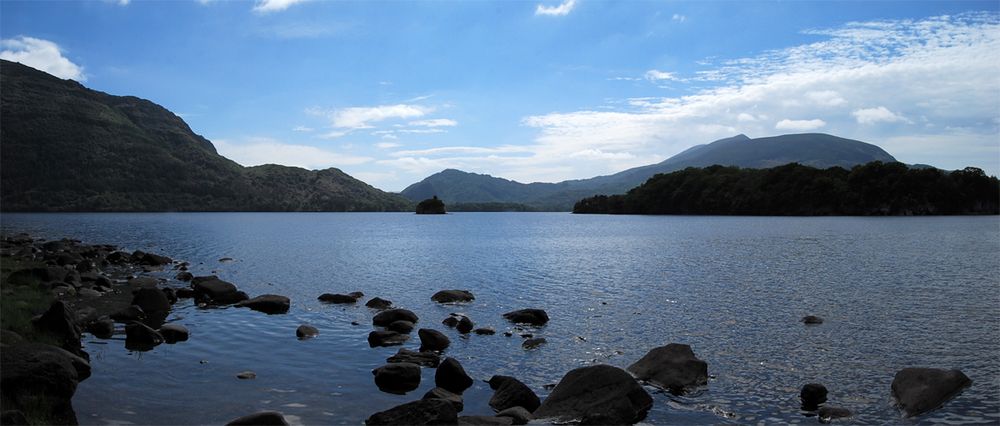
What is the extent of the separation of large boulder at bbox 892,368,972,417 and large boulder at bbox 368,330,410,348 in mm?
18526

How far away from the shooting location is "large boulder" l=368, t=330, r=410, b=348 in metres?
25.3

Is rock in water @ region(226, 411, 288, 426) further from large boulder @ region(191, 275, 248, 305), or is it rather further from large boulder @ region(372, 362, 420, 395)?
large boulder @ region(191, 275, 248, 305)

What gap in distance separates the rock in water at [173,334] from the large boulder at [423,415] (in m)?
16.0

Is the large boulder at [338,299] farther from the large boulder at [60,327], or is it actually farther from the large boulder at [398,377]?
the large boulder at [398,377]

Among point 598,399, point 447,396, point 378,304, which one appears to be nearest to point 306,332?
point 378,304

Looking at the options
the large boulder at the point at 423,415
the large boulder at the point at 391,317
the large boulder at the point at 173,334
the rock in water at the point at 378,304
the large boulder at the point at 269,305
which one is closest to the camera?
the large boulder at the point at 423,415

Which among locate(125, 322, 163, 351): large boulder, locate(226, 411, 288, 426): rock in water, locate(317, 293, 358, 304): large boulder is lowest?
locate(317, 293, 358, 304): large boulder

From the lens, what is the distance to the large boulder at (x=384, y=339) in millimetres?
25328

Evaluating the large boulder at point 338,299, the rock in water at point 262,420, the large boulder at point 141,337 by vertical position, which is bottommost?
the large boulder at point 338,299

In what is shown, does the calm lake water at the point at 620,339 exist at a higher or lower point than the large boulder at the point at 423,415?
lower

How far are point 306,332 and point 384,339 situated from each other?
14.2 feet

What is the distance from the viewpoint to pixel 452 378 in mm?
18984

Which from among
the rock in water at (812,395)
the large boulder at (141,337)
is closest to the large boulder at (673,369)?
the rock in water at (812,395)

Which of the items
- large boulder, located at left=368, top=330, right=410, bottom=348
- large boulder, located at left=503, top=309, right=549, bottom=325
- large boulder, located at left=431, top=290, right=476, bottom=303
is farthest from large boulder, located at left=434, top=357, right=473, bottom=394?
large boulder, located at left=431, top=290, right=476, bottom=303
